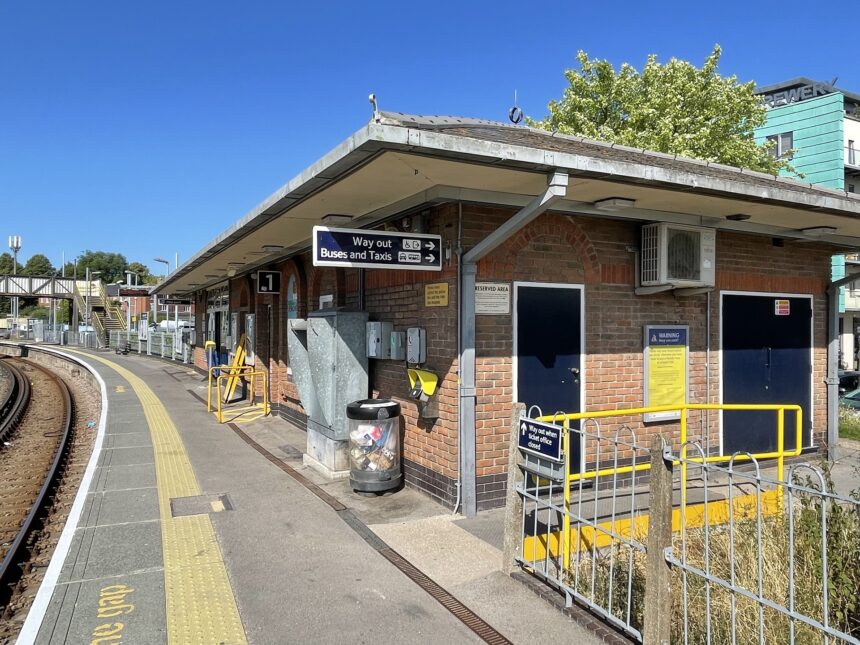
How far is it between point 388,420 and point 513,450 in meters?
2.50

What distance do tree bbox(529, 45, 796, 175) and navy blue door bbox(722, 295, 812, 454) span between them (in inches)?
537

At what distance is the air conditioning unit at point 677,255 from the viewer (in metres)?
7.38

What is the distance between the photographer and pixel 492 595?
4.55 meters

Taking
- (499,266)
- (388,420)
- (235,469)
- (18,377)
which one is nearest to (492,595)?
(388,420)

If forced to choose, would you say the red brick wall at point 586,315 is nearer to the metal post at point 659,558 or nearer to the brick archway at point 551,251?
the brick archway at point 551,251

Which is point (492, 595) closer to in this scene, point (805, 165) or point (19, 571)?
point (19, 571)

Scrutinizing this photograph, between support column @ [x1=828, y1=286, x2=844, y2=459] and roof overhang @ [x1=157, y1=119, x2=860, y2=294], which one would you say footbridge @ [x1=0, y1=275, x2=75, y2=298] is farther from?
support column @ [x1=828, y1=286, x2=844, y2=459]

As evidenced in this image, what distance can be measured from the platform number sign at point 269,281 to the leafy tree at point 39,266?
130 m

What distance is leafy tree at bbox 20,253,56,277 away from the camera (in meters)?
123

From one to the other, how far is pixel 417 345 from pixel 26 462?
8.09 m

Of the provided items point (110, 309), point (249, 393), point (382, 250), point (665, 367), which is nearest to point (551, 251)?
point (382, 250)

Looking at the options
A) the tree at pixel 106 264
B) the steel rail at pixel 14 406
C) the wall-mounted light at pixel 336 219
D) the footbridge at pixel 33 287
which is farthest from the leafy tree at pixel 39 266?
the wall-mounted light at pixel 336 219

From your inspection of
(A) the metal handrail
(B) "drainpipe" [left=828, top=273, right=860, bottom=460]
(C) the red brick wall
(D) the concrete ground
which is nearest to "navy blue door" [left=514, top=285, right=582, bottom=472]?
(C) the red brick wall

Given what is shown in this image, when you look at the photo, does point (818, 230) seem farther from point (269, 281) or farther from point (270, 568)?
point (269, 281)
